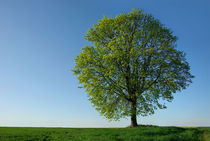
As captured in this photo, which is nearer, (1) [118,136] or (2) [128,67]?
(1) [118,136]

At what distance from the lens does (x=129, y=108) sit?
29.6 metres

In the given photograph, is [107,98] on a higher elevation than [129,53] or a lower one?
lower

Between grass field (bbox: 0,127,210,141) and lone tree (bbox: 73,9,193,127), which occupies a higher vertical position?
lone tree (bbox: 73,9,193,127)

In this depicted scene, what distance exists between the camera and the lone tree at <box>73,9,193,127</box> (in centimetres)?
2788

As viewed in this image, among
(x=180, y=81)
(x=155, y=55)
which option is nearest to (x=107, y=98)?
(x=155, y=55)

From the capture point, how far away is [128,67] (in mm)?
29031

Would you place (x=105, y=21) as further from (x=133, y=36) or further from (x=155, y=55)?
(x=155, y=55)

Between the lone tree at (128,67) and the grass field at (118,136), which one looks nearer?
the grass field at (118,136)

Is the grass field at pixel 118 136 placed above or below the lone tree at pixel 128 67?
below

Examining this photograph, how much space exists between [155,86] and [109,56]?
8.56 m

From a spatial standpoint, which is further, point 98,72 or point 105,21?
point 105,21

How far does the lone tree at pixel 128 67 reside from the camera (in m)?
27.9

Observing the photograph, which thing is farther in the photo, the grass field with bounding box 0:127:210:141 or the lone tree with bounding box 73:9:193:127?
the lone tree with bounding box 73:9:193:127

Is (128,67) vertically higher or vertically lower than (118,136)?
higher
